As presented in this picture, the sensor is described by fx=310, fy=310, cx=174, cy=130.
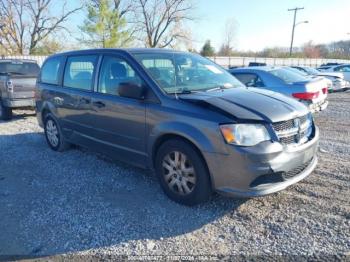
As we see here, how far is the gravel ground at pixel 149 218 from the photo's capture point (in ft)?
9.45

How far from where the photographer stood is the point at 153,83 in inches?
149

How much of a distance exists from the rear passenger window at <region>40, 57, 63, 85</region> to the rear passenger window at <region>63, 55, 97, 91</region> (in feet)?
1.19

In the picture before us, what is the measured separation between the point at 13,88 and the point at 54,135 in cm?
377

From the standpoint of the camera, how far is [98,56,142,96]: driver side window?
13.3 feet

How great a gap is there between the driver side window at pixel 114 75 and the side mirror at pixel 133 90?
0.18 metres

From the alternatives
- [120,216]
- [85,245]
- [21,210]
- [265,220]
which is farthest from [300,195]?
[21,210]

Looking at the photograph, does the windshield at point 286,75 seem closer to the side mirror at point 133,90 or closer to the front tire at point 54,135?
the side mirror at point 133,90

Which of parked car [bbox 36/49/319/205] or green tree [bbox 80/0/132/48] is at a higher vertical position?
green tree [bbox 80/0/132/48]

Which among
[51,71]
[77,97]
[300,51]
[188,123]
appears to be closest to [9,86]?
[51,71]

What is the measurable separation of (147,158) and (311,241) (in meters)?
2.06

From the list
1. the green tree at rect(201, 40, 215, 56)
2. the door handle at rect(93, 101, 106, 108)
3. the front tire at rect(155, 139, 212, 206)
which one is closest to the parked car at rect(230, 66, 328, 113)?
the door handle at rect(93, 101, 106, 108)

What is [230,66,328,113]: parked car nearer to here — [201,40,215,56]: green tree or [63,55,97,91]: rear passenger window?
[63,55,97,91]: rear passenger window

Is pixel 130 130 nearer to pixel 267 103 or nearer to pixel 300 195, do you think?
pixel 267 103

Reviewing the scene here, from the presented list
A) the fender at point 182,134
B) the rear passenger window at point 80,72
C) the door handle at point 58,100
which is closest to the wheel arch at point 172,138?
the fender at point 182,134
